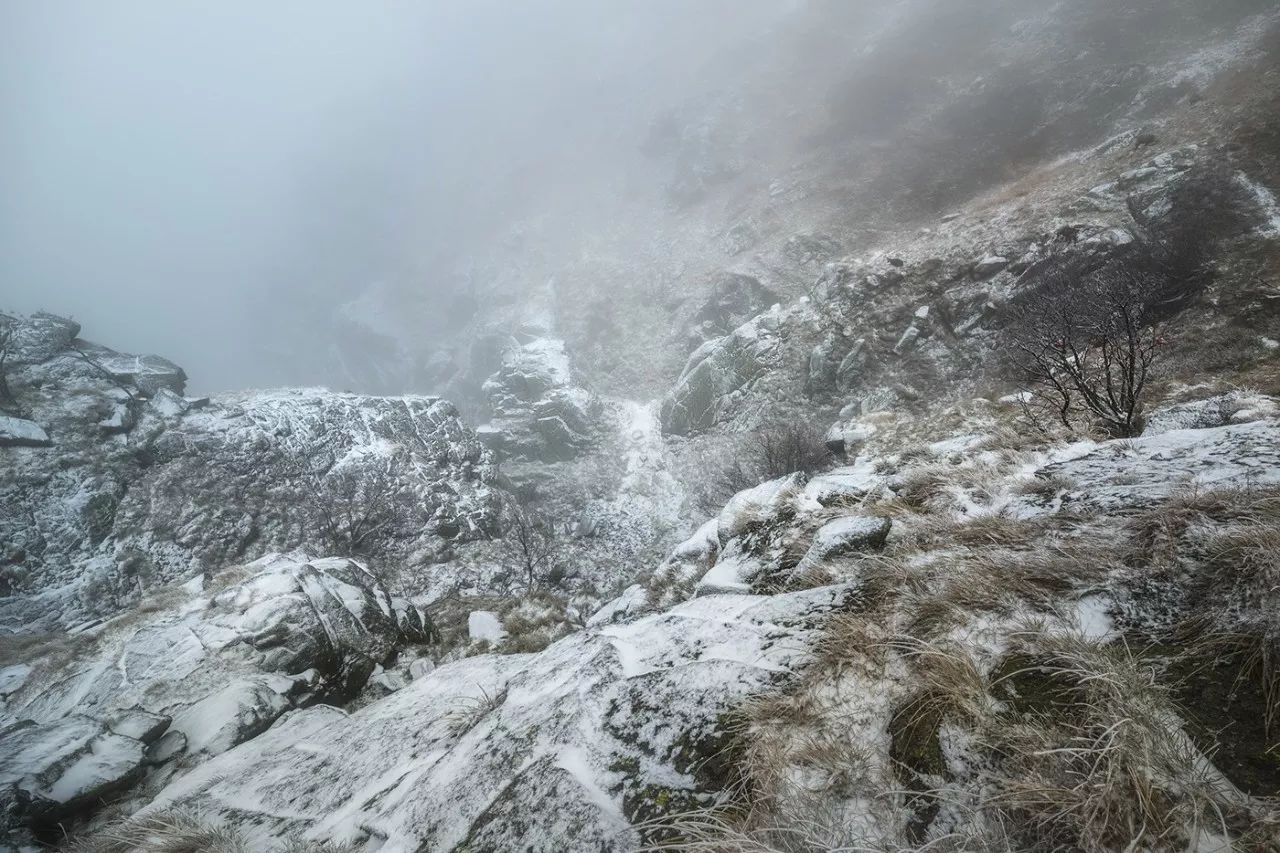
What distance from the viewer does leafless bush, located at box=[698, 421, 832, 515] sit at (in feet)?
45.3

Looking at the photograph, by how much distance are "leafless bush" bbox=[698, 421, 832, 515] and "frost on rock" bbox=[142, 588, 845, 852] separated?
10385mm

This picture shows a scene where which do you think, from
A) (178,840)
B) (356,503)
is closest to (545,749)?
(178,840)

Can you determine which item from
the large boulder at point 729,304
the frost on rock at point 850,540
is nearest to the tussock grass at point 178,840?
the frost on rock at point 850,540

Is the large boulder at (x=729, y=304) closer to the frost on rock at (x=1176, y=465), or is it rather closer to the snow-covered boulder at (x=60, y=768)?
the frost on rock at (x=1176, y=465)

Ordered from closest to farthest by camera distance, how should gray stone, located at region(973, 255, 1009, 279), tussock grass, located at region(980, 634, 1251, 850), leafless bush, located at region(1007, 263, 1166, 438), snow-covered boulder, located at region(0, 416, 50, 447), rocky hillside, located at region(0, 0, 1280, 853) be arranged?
tussock grass, located at region(980, 634, 1251, 850), rocky hillside, located at region(0, 0, 1280, 853), leafless bush, located at region(1007, 263, 1166, 438), gray stone, located at region(973, 255, 1009, 279), snow-covered boulder, located at region(0, 416, 50, 447)

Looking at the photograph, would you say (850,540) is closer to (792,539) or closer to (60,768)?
(792,539)

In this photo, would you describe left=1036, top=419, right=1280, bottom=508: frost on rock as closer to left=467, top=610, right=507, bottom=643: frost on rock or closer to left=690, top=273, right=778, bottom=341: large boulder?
left=467, top=610, right=507, bottom=643: frost on rock

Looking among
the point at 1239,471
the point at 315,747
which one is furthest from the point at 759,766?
the point at 315,747

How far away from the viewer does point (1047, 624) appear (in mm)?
1882

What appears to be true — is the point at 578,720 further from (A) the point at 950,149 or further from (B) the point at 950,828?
(A) the point at 950,149

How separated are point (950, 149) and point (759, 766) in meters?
31.2

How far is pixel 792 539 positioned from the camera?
14.4ft

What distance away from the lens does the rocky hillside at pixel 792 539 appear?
63.4 inches

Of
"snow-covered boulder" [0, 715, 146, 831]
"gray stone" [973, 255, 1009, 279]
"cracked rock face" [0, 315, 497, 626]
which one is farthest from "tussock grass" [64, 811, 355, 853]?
"gray stone" [973, 255, 1009, 279]
